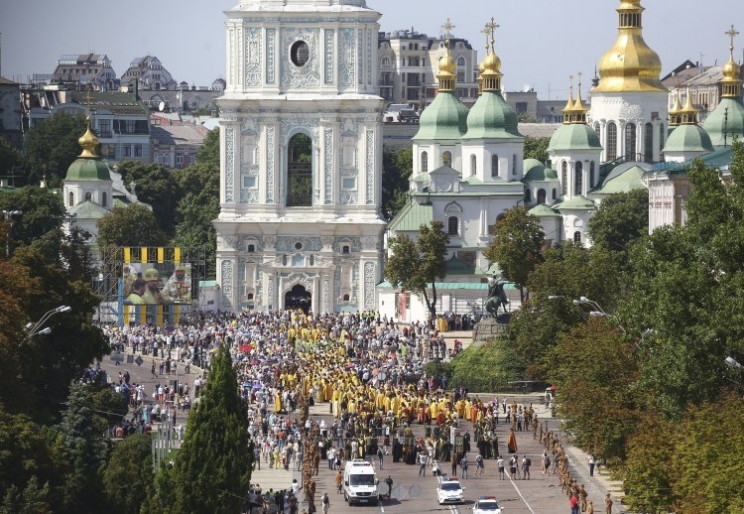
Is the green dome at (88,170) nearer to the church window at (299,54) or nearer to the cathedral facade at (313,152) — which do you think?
the cathedral facade at (313,152)

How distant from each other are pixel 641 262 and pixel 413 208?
167 ft

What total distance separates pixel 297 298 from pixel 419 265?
8269 millimetres

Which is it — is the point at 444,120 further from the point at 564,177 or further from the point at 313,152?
the point at 313,152

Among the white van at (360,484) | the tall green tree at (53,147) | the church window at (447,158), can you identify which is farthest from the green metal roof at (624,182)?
the white van at (360,484)

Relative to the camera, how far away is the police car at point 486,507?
5447cm

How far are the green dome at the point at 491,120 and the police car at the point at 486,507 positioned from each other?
57667 millimetres

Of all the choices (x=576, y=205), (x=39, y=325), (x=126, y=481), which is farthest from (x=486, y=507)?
(x=576, y=205)

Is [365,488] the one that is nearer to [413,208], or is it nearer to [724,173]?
[724,173]

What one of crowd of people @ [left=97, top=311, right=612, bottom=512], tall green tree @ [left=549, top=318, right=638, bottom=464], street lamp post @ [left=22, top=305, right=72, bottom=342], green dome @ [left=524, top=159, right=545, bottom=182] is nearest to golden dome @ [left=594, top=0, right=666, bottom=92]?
green dome @ [left=524, top=159, right=545, bottom=182]

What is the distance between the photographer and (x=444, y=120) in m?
118

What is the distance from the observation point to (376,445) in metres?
65.3

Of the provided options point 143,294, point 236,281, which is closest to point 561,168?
point 236,281

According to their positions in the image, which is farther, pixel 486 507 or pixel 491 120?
pixel 491 120

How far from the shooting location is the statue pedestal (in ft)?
267
